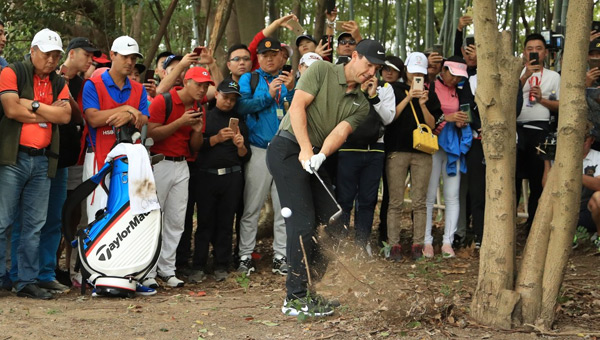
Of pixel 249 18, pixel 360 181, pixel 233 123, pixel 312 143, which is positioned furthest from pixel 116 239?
pixel 249 18

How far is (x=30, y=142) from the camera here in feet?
20.2

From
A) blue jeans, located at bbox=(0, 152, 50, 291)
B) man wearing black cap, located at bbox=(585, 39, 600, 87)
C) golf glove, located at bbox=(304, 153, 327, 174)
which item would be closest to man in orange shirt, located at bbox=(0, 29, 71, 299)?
blue jeans, located at bbox=(0, 152, 50, 291)

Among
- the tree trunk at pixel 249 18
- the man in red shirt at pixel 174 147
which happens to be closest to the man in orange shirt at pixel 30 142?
the man in red shirt at pixel 174 147

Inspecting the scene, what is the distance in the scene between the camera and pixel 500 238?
5035mm

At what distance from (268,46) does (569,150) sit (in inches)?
138

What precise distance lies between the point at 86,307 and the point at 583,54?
3900 millimetres

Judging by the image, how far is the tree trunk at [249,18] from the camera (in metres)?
9.42

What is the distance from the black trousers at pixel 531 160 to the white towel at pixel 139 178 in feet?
12.8

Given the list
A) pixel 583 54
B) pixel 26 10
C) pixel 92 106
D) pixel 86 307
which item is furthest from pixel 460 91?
pixel 26 10

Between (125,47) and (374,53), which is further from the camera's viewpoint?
(125,47)

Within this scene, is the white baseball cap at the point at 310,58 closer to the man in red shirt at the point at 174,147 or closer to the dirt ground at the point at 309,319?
the man in red shirt at the point at 174,147

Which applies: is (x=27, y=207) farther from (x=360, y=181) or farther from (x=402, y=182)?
(x=402, y=182)

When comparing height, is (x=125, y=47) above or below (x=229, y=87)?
above

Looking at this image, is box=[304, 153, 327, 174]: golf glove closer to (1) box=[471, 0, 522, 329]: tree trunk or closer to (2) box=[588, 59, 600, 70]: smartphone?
(1) box=[471, 0, 522, 329]: tree trunk
